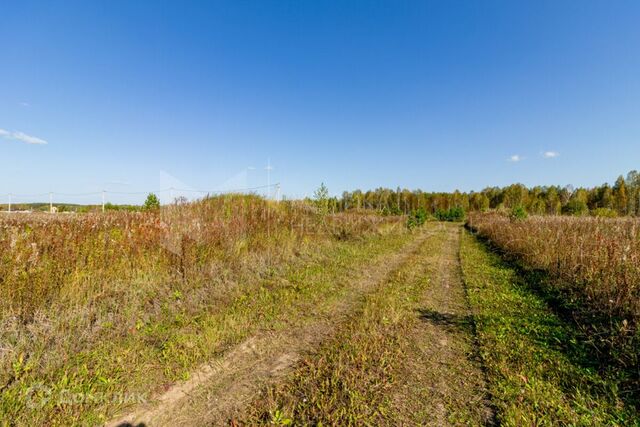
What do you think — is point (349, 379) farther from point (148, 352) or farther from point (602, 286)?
point (602, 286)

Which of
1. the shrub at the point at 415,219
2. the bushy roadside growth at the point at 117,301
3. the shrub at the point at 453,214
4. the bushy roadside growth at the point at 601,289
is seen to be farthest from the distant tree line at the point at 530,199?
the bushy roadside growth at the point at 117,301

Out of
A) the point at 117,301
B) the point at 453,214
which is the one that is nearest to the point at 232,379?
the point at 117,301

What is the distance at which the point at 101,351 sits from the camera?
2.83 m

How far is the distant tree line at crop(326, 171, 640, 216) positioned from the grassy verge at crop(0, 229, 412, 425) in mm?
33369

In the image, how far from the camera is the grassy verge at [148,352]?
2086mm

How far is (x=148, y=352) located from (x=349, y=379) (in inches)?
85.7

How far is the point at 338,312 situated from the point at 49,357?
136 inches

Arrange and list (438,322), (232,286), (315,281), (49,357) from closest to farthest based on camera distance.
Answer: (49,357)
(438,322)
(232,286)
(315,281)

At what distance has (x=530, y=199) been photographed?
62875 millimetres

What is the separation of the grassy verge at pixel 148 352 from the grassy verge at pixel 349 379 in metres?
0.92

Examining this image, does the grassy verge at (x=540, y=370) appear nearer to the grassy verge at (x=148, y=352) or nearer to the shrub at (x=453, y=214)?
the grassy verge at (x=148, y=352)

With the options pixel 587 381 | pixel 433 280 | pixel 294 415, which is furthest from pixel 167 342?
pixel 433 280

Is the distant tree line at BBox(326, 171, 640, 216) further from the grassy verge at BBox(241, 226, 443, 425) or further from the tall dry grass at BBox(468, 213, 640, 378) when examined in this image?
the grassy verge at BBox(241, 226, 443, 425)

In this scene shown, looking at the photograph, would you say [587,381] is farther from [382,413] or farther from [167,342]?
[167,342]
